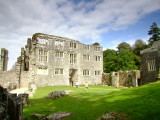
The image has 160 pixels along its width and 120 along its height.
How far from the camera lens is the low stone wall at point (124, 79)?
119ft

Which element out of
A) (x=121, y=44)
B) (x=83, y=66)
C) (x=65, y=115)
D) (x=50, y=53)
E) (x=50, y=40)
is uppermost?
(x=121, y=44)

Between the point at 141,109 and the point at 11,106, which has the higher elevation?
the point at 11,106

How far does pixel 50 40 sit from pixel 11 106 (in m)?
30.5

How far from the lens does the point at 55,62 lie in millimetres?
36188

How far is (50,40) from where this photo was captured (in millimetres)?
35875

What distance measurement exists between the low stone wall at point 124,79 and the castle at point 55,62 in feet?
16.3

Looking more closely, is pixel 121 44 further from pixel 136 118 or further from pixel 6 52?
pixel 136 118

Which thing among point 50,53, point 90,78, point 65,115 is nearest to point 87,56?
point 90,78

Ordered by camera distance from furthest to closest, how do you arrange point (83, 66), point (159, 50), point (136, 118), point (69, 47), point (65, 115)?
1. point (83, 66)
2. point (69, 47)
3. point (159, 50)
4. point (65, 115)
5. point (136, 118)

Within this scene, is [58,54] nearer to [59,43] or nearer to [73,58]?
[59,43]

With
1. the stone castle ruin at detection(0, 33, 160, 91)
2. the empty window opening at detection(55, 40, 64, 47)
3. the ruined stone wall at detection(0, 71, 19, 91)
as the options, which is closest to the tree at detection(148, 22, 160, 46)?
the stone castle ruin at detection(0, 33, 160, 91)

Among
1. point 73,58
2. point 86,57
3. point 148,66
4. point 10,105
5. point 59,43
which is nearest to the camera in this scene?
point 10,105

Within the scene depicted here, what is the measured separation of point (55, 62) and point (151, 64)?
21.3 m

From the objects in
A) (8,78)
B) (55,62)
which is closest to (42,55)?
(55,62)
